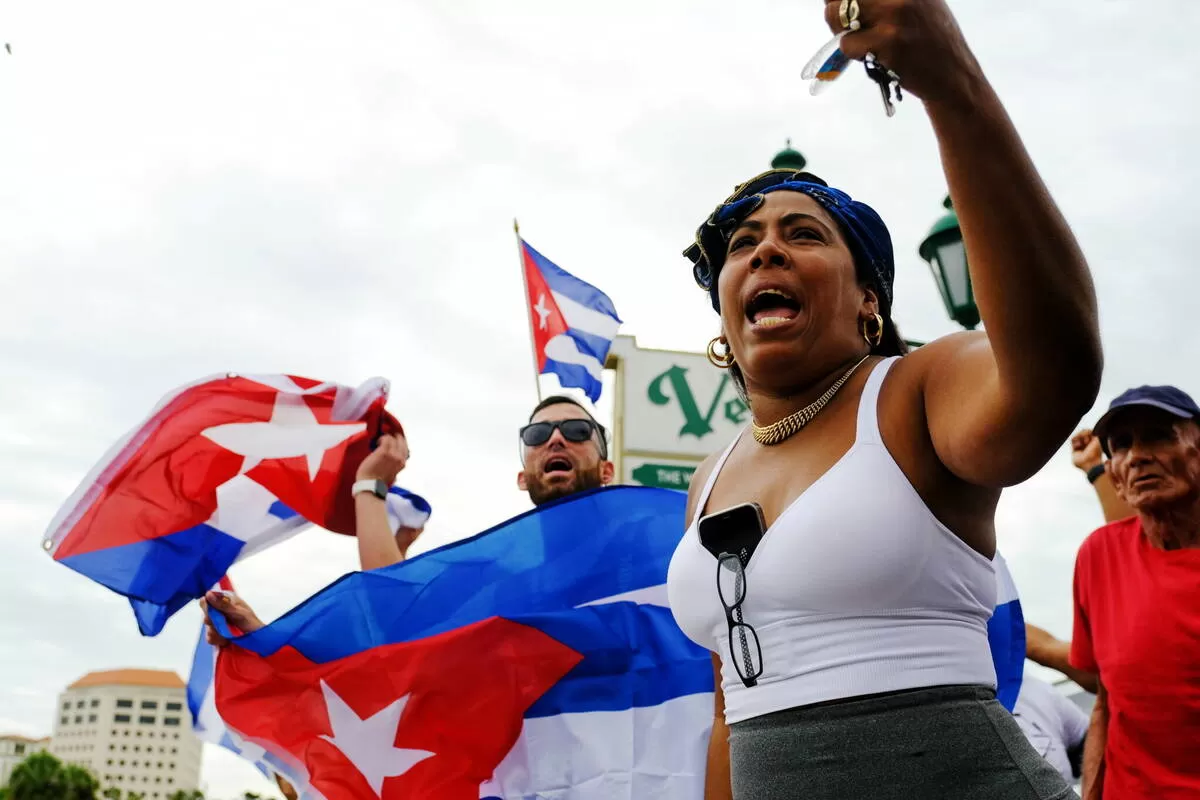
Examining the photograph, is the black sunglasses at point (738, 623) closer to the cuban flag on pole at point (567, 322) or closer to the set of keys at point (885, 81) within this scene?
the set of keys at point (885, 81)

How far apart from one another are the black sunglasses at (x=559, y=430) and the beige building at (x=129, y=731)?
165084 mm

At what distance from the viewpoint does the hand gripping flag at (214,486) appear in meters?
4.77

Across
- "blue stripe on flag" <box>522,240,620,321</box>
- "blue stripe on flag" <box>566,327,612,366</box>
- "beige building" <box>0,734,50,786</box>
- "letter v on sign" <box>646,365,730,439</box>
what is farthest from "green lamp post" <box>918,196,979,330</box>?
"beige building" <box>0,734,50,786</box>

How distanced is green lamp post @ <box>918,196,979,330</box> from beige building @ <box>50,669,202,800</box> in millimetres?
165556

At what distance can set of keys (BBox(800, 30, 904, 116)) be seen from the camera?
1.19 m

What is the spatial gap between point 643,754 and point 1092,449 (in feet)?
6.72

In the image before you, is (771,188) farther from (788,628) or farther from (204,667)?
(204,667)

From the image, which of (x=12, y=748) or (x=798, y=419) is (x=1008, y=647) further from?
(x=12, y=748)

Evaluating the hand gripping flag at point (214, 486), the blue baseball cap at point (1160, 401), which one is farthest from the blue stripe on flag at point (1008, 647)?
the hand gripping flag at point (214, 486)

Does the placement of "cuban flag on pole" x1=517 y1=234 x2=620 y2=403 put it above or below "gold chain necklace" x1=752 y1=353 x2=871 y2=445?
above

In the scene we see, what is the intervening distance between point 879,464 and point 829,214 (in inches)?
23.6

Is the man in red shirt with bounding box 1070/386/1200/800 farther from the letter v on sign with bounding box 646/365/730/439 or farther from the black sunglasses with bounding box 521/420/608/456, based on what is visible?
the letter v on sign with bounding box 646/365/730/439

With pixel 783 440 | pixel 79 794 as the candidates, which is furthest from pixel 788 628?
pixel 79 794

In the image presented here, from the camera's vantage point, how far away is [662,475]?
35.2 feet
